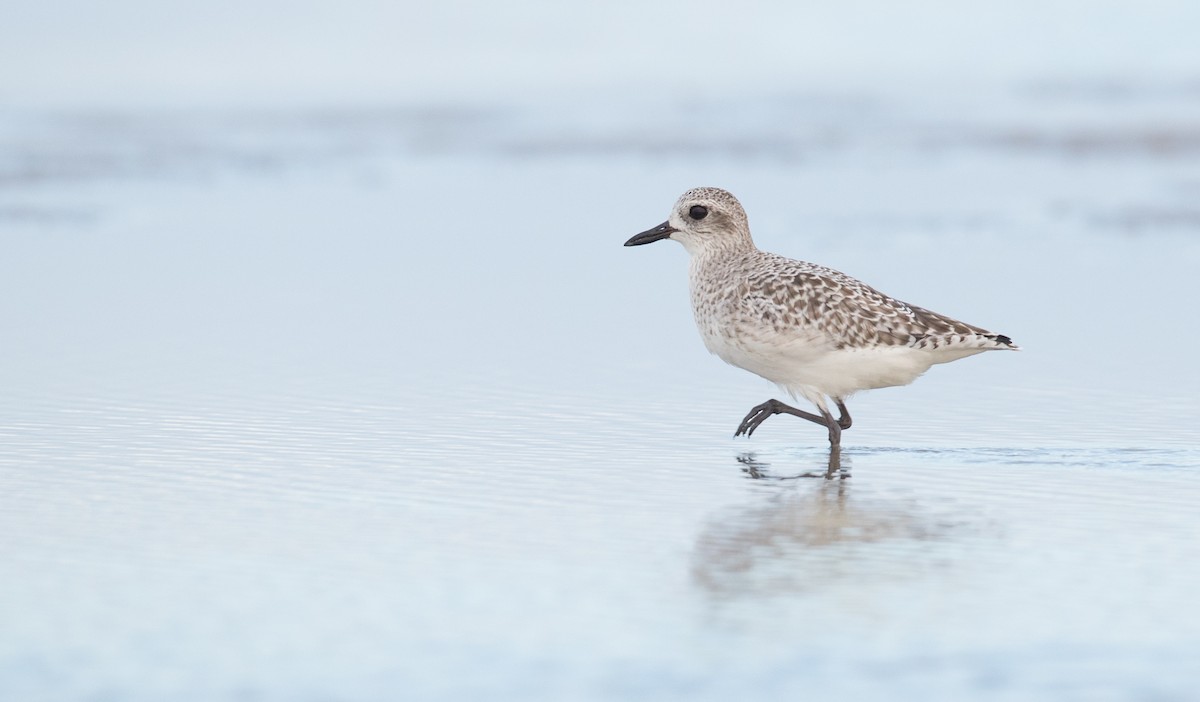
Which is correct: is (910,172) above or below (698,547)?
above

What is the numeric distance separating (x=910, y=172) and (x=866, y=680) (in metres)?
16.6

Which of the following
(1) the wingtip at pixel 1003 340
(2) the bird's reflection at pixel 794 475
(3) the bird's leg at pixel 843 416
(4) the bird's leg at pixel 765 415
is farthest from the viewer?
(3) the bird's leg at pixel 843 416

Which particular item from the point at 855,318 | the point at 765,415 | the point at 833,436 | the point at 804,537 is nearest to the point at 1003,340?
the point at 855,318

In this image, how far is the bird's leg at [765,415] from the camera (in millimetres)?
8586

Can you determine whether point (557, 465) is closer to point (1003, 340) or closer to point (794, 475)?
point (794, 475)

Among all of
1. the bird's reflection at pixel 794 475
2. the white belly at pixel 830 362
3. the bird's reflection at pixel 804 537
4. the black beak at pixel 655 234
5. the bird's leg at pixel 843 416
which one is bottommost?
the bird's reflection at pixel 804 537

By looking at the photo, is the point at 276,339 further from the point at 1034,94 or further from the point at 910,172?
the point at 1034,94

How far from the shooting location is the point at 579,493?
7281 mm

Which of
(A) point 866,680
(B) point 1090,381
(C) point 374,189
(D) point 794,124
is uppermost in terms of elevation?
(D) point 794,124

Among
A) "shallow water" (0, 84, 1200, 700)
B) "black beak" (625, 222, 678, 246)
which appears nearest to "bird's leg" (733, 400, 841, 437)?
"shallow water" (0, 84, 1200, 700)

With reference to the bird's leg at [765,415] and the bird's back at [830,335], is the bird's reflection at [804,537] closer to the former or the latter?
the bird's leg at [765,415]

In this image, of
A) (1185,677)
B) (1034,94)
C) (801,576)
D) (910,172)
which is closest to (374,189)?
(910,172)

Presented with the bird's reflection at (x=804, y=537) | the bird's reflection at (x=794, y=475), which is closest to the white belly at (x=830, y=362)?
the bird's reflection at (x=794, y=475)

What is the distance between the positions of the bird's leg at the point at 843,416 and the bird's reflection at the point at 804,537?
86cm
